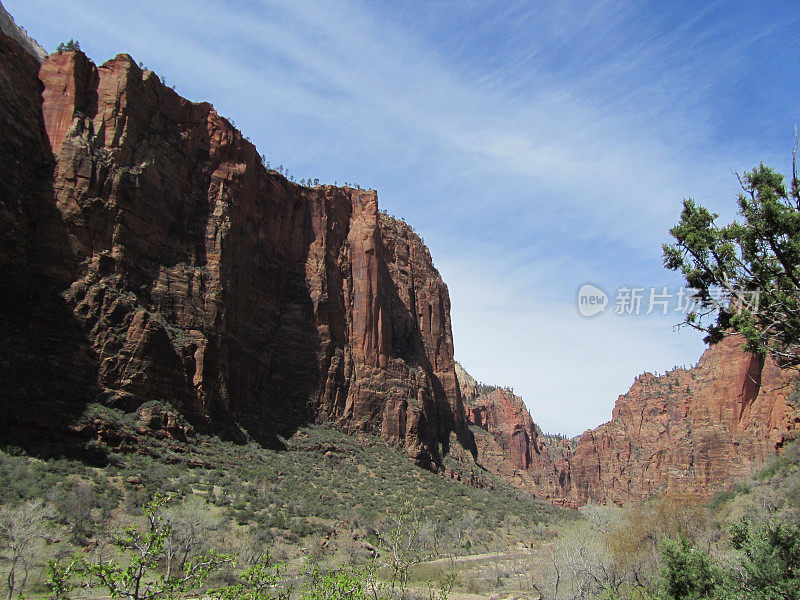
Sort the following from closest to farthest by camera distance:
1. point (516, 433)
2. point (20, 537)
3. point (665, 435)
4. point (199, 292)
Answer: point (20, 537), point (199, 292), point (665, 435), point (516, 433)

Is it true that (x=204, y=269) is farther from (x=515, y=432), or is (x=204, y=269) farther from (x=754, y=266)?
(x=515, y=432)

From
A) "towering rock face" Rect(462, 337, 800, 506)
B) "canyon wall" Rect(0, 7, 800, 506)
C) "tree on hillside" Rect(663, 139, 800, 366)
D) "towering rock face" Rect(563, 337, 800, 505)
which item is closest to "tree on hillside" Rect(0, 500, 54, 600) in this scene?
"canyon wall" Rect(0, 7, 800, 506)

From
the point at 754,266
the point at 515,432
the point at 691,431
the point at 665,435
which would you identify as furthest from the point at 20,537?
the point at 515,432

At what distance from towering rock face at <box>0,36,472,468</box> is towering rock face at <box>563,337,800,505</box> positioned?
1819 inches

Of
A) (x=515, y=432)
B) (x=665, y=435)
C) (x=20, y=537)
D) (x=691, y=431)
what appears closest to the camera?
(x=20, y=537)

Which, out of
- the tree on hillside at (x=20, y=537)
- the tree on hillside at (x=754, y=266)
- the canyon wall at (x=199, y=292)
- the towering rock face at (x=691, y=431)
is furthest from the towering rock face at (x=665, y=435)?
the tree on hillside at (x=20, y=537)

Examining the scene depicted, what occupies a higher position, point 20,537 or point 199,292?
point 199,292

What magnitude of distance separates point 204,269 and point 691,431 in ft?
320

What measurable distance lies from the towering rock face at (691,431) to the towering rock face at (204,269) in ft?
152

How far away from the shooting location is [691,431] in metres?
106

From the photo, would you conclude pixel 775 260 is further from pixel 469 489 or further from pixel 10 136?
pixel 469 489

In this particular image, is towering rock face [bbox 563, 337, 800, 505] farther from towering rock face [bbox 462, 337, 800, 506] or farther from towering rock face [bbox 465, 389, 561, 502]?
towering rock face [bbox 465, 389, 561, 502]

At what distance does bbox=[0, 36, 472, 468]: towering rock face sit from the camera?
41938 millimetres

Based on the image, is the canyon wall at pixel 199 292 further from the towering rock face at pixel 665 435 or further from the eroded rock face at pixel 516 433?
the eroded rock face at pixel 516 433
